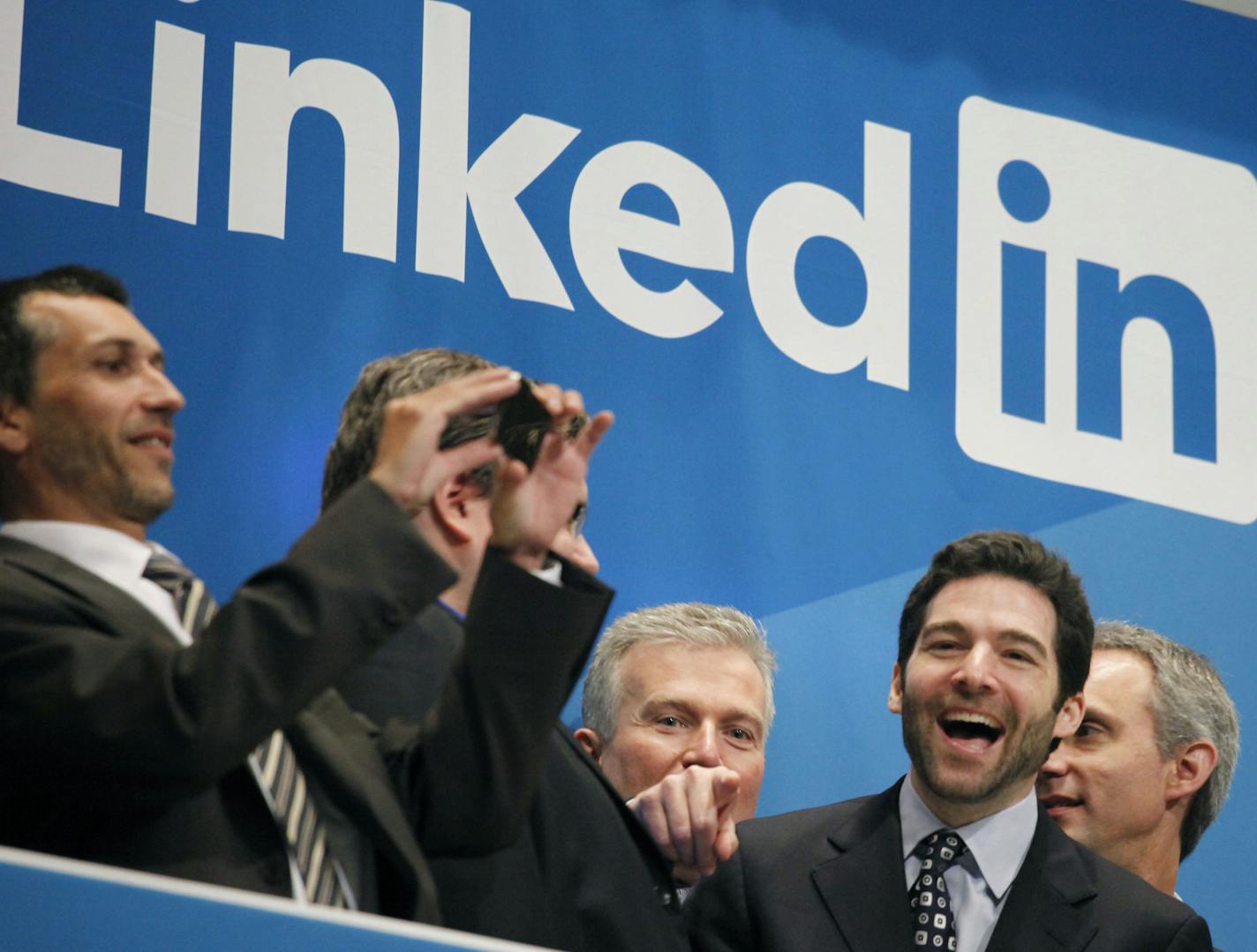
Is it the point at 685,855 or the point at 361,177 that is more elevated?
the point at 361,177

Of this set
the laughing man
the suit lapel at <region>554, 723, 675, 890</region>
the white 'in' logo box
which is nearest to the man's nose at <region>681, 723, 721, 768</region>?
the laughing man

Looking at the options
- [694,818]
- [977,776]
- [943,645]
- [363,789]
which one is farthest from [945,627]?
[363,789]

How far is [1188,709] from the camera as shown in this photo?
3.19m

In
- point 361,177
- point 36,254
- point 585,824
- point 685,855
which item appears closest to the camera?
point 585,824

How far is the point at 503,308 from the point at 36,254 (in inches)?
29.2

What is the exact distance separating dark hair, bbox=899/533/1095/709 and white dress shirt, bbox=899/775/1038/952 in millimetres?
211

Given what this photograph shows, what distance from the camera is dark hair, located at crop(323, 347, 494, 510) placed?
222cm

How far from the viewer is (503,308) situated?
3.32 metres

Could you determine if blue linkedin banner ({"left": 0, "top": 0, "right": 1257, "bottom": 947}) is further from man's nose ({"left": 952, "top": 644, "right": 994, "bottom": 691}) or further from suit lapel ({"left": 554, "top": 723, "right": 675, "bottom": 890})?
suit lapel ({"left": 554, "top": 723, "right": 675, "bottom": 890})

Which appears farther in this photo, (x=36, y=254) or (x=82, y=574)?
(x=36, y=254)

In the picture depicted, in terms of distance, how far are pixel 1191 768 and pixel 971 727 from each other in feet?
2.16

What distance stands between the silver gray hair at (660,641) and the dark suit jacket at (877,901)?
45cm

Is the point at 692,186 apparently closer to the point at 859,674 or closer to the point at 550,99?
the point at 550,99

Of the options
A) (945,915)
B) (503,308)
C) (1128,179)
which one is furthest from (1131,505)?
(945,915)
